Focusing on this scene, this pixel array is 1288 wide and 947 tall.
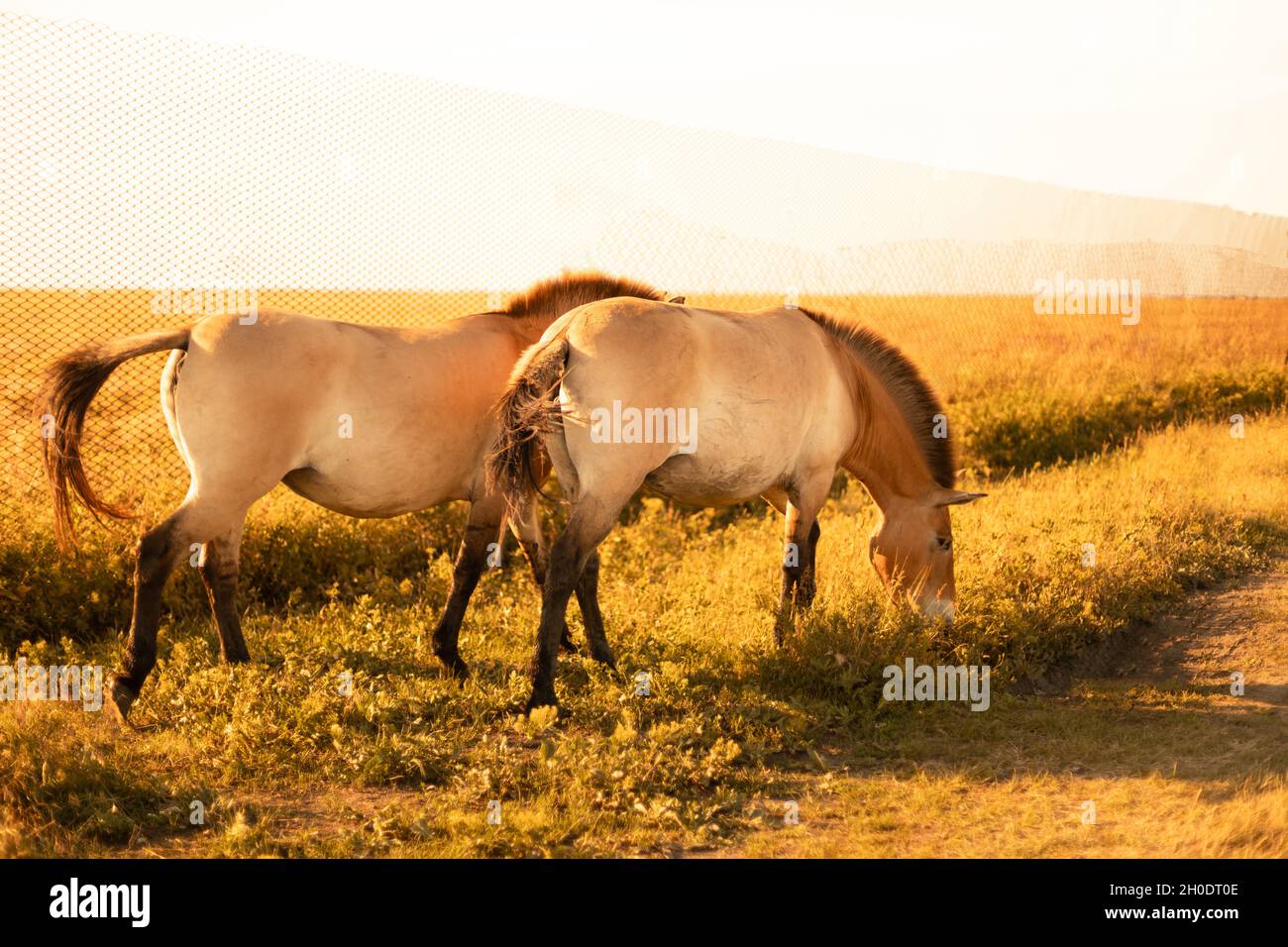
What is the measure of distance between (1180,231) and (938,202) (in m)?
5.28

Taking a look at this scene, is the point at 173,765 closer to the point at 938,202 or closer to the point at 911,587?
the point at 911,587

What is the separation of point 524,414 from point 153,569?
205 centimetres

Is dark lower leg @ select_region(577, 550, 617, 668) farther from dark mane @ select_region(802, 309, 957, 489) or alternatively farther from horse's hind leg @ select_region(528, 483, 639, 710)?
dark mane @ select_region(802, 309, 957, 489)

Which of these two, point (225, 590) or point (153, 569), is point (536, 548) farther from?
point (153, 569)

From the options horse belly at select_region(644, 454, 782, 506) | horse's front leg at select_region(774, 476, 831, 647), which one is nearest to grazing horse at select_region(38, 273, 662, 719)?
horse belly at select_region(644, 454, 782, 506)

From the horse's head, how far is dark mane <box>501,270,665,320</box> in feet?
6.62

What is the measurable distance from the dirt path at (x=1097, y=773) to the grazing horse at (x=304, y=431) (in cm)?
204

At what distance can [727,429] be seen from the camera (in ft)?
18.1

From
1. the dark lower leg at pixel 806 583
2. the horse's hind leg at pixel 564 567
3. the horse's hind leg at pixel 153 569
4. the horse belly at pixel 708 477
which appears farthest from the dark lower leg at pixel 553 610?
the horse's hind leg at pixel 153 569

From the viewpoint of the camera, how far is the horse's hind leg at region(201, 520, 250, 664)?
19.4 ft

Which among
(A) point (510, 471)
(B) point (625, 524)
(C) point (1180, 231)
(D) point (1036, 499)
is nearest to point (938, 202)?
(C) point (1180, 231)

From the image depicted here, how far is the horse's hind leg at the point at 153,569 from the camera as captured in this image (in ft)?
17.4

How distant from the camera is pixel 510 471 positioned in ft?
17.8
